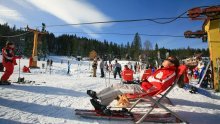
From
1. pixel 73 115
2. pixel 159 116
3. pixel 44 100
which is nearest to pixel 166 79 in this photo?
pixel 159 116

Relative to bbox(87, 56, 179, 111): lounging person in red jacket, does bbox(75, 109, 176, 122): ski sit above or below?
below

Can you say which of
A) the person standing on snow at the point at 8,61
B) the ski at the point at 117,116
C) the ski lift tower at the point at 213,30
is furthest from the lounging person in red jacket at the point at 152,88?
the ski lift tower at the point at 213,30

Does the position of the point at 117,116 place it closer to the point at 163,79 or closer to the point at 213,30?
the point at 163,79

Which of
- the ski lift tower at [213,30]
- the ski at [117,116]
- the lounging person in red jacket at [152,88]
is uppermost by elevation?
the ski lift tower at [213,30]

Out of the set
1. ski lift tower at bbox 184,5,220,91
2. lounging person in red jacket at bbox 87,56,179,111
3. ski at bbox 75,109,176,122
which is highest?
ski lift tower at bbox 184,5,220,91

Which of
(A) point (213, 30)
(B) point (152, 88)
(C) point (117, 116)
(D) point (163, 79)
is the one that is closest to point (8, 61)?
(C) point (117, 116)

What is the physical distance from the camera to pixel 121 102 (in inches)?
289

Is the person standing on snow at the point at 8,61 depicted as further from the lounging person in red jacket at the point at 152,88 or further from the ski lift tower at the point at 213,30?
the ski lift tower at the point at 213,30

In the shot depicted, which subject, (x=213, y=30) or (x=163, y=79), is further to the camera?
(x=213, y=30)

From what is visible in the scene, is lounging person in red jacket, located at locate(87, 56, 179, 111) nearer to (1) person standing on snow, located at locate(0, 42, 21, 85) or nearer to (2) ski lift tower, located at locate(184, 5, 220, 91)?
(1) person standing on snow, located at locate(0, 42, 21, 85)

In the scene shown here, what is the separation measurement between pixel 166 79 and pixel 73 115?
8.12ft

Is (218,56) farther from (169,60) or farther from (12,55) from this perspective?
(12,55)

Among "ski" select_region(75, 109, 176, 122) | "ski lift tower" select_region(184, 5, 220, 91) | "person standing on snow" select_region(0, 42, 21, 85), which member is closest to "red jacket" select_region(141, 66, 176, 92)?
"ski" select_region(75, 109, 176, 122)

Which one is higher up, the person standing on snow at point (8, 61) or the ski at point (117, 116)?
the person standing on snow at point (8, 61)
